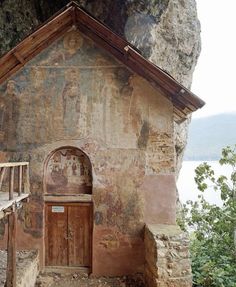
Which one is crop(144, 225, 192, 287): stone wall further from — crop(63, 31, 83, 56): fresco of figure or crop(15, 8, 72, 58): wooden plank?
crop(15, 8, 72, 58): wooden plank

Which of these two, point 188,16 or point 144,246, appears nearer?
point 144,246

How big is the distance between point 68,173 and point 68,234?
1590 millimetres

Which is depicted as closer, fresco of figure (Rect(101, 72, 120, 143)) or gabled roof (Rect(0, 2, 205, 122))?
gabled roof (Rect(0, 2, 205, 122))

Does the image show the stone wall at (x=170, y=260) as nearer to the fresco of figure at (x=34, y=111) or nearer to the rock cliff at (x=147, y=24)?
the fresco of figure at (x=34, y=111)

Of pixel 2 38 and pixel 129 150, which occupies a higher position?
pixel 2 38

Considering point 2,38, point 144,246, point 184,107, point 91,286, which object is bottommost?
point 91,286

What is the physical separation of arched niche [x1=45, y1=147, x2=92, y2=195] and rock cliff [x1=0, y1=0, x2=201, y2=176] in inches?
233

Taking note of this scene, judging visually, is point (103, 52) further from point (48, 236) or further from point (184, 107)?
point (48, 236)

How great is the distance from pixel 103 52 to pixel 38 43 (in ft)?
5.51

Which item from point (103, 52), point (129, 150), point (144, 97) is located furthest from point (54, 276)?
point (103, 52)

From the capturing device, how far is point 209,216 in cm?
1142

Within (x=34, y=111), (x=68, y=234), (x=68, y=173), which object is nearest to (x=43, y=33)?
(x=34, y=111)

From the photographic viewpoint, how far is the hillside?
38031 millimetres

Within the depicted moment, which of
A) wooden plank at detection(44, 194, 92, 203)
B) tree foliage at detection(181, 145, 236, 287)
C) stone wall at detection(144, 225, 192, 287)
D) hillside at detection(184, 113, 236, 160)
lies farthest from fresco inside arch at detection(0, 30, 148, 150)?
hillside at detection(184, 113, 236, 160)
